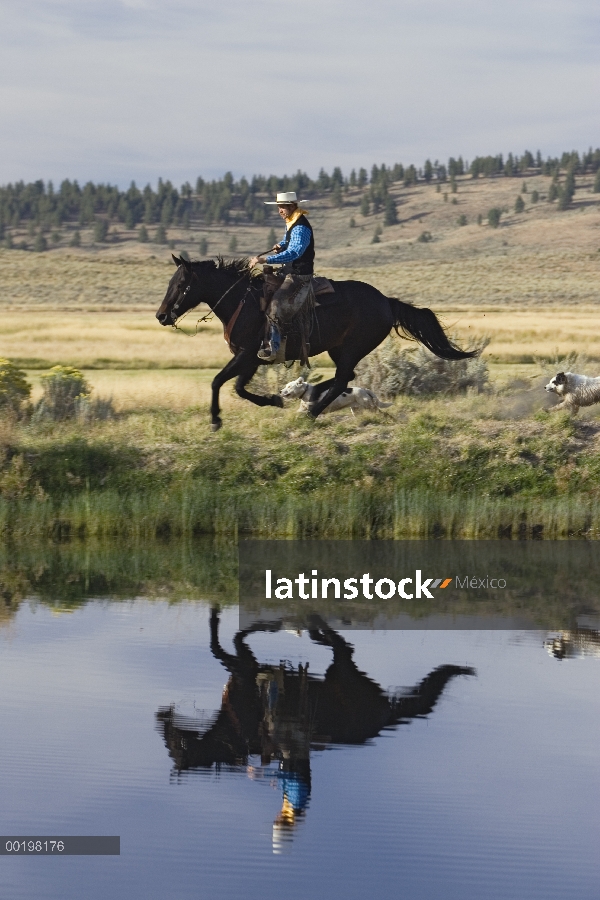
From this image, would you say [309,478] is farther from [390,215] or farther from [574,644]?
[390,215]

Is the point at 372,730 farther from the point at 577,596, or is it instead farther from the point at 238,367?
the point at 238,367

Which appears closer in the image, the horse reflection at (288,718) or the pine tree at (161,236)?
the horse reflection at (288,718)

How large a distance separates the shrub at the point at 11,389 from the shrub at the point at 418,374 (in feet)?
17.5

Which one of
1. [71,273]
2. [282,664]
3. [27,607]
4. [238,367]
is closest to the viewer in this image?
[282,664]

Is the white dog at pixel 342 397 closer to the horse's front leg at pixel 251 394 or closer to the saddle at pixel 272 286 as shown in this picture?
the saddle at pixel 272 286

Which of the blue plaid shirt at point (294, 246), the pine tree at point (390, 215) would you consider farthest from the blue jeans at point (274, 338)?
the pine tree at point (390, 215)

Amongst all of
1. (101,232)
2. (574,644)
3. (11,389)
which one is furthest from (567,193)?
(574,644)

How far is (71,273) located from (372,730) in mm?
94543

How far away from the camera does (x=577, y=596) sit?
13.9m

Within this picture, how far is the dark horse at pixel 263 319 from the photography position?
610 inches

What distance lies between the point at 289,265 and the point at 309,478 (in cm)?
310

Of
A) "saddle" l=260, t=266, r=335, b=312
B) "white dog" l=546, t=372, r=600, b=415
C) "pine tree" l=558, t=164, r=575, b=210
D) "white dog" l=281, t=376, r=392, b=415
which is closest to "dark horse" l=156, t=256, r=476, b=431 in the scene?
"saddle" l=260, t=266, r=335, b=312

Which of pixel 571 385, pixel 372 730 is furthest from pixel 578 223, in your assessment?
pixel 372 730

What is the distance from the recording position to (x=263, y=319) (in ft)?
50.9
